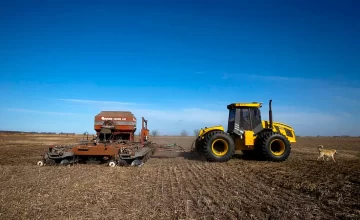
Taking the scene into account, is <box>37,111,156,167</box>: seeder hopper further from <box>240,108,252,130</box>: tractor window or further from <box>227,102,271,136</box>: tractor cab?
<box>240,108,252,130</box>: tractor window

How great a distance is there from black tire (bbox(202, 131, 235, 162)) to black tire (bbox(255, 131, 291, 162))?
135 centimetres

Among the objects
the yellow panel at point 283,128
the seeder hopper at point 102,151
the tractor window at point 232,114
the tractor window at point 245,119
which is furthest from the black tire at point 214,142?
the seeder hopper at point 102,151

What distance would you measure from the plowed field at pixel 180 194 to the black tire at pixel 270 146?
9.64 ft

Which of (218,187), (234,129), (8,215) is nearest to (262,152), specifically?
(234,129)

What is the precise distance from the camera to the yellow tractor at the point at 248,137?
1420 centimetres

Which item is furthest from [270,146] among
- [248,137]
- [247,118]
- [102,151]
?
[102,151]

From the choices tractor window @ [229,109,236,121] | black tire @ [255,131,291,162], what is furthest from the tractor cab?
black tire @ [255,131,291,162]

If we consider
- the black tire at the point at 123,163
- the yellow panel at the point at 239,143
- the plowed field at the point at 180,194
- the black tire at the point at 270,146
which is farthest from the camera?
the yellow panel at the point at 239,143

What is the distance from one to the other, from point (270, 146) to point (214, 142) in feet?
8.91

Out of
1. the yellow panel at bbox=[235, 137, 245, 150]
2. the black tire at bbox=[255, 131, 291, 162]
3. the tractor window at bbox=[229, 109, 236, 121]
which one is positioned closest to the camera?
the black tire at bbox=[255, 131, 291, 162]

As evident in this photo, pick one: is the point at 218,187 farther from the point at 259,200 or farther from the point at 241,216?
the point at 241,216

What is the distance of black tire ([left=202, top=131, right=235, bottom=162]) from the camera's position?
14.2m

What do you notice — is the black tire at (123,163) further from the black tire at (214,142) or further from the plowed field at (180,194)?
the black tire at (214,142)

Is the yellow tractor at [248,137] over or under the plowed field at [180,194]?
over
